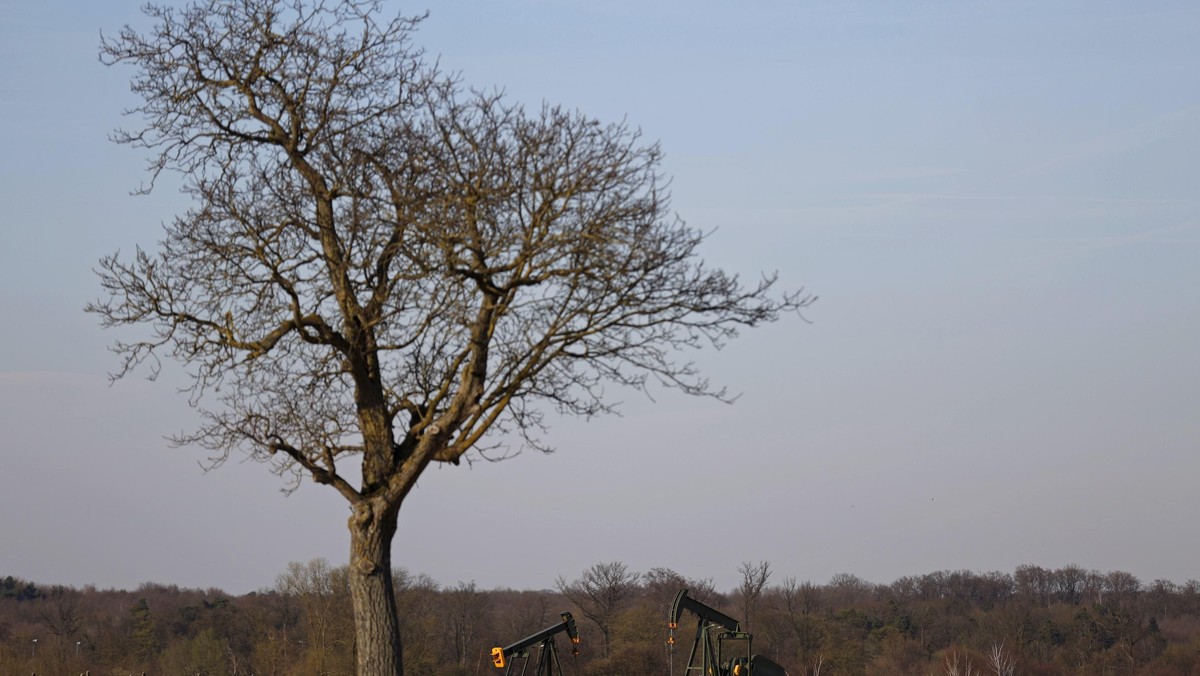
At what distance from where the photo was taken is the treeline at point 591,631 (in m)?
56.1

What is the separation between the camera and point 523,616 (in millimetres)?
91312

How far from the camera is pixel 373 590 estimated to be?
11.2 meters

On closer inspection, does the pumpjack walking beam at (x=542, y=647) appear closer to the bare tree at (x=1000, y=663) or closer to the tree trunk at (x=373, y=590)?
the tree trunk at (x=373, y=590)

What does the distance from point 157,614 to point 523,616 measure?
2473cm

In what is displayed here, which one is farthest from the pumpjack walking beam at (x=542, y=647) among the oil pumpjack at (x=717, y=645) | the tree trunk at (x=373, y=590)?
the tree trunk at (x=373, y=590)

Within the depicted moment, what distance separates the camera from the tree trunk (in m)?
11.2

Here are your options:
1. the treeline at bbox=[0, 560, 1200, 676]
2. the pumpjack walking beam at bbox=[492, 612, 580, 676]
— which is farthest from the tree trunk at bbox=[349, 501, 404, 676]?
the treeline at bbox=[0, 560, 1200, 676]

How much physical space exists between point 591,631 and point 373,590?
65.1 meters

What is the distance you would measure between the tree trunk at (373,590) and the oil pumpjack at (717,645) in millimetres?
7558

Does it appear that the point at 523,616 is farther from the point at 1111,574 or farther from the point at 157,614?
the point at 1111,574

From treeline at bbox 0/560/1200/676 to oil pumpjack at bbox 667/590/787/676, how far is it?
2888 centimetres

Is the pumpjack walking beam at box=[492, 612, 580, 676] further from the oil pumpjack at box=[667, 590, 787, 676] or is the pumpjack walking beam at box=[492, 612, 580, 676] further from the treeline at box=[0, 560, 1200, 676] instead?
the treeline at box=[0, 560, 1200, 676]

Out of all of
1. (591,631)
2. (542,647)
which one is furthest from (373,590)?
(591,631)

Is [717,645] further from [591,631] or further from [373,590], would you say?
[591,631]
